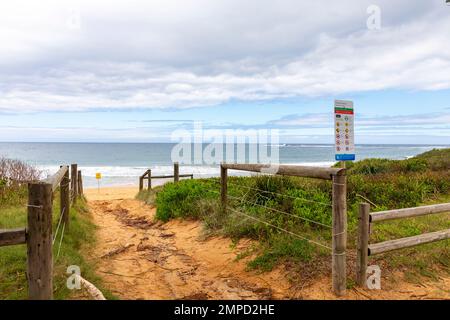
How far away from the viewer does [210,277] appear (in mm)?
5211

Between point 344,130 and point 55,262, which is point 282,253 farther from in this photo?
point 55,262

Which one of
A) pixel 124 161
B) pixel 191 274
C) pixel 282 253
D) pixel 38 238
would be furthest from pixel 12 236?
pixel 124 161

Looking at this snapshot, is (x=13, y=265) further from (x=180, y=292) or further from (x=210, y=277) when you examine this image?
(x=210, y=277)

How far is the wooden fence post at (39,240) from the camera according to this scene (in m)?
2.89

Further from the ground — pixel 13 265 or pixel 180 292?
pixel 13 265

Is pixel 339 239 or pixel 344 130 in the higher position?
pixel 344 130

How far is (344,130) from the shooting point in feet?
14.7

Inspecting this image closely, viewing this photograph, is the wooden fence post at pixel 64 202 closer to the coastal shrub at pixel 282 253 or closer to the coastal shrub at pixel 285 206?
the coastal shrub at pixel 285 206

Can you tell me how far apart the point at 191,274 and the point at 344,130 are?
3.03 metres

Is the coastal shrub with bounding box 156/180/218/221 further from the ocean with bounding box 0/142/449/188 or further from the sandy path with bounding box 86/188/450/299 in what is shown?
the ocean with bounding box 0/142/449/188

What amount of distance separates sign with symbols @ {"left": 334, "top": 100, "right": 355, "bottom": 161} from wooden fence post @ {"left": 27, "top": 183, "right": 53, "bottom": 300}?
3.25 metres

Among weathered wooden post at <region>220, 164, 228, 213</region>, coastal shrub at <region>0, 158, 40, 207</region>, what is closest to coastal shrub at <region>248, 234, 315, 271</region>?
weathered wooden post at <region>220, 164, 228, 213</region>
